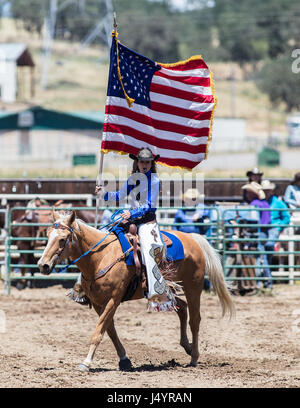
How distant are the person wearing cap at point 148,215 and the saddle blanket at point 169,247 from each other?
0.15 meters

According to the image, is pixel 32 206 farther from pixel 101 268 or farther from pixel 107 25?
pixel 107 25

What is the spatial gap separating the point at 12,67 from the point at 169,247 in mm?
49673

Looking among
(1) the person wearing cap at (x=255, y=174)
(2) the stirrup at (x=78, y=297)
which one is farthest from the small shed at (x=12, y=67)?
(2) the stirrup at (x=78, y=297)

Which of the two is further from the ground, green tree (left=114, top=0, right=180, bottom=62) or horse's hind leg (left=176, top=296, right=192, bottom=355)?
green tree (left=114, top=0, right=180, bottom=62)

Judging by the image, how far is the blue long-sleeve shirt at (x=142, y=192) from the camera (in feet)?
23.4

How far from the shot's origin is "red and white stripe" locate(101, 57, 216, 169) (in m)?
8.48

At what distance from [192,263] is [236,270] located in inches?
203


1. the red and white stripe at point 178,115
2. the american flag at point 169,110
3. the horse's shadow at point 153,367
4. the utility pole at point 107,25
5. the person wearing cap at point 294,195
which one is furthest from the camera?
the utility pole at point 107,25

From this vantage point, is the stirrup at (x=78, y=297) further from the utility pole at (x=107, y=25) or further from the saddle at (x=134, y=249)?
the utility pole at (x=107, y=25)

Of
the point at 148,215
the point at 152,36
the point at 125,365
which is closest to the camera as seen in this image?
the point at 125,365

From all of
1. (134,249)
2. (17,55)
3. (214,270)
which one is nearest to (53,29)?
(17,55)

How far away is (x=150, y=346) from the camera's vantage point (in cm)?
852

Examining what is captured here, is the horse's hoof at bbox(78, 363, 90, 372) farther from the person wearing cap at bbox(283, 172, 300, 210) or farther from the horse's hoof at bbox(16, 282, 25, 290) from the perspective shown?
the person wearing cap at bbox(283, 172, 300, 210)

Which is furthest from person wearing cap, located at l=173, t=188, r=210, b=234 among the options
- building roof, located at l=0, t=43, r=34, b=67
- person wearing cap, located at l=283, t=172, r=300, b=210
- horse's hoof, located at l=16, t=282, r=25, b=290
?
building roof, located at l=0, t=43, r=34, b=67
